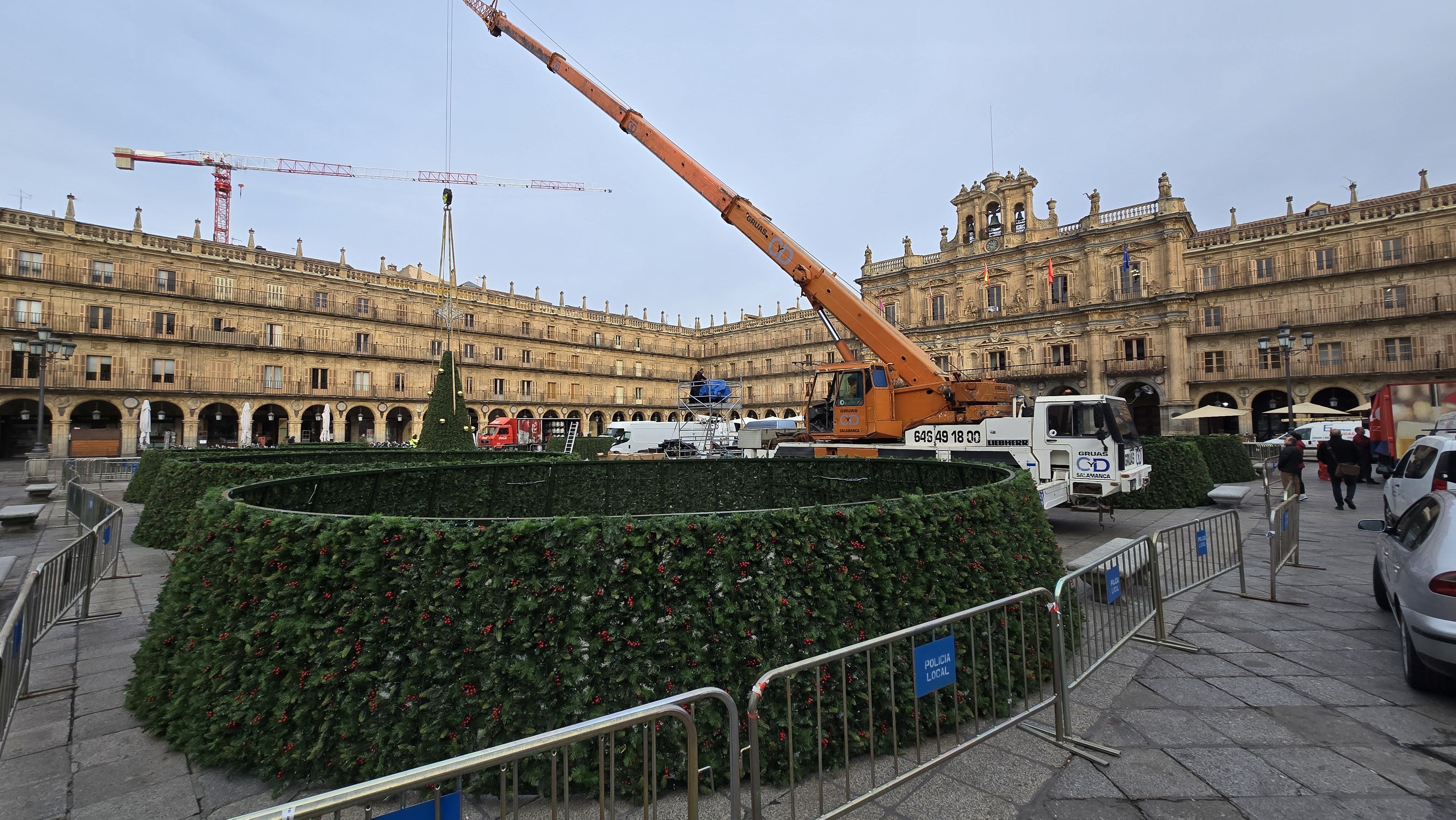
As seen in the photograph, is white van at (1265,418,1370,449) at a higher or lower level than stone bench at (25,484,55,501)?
higher

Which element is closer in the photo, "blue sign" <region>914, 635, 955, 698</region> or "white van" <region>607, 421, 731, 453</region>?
"blue sign" <region>914, 635, 955, 698</region>

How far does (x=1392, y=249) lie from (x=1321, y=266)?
93.5 inches

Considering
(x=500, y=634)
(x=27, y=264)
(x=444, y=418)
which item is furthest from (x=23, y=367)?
(x=500, y=634)

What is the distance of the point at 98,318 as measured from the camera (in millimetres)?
30609

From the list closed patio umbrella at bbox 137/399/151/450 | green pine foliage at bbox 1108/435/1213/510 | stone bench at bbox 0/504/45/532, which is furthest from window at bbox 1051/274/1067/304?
closed patio umbrella at bbox 137/399/151/450

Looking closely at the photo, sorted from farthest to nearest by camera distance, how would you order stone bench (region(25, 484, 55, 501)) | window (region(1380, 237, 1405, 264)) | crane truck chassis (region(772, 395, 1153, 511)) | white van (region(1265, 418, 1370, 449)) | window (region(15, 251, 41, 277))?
1. window (region(15, 251, 41, 277))
2. window (region(1380, 237, 1405, 264))
3. white van (region(1265, 418, 1370, 449))
4. stone bench (region(25, 484, 55, 501))
5. crane truck chassis (region(772, 395, 1153, 511))

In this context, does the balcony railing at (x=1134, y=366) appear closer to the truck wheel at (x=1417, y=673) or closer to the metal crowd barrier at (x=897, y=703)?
the truck wheel at (x=1417, y=673)

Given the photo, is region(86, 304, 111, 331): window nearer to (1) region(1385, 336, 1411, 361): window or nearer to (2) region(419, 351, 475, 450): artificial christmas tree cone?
(2) region(419, 351, 475, 450): artificial christmas tree cone

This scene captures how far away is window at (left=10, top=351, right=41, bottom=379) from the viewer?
28.0 metres

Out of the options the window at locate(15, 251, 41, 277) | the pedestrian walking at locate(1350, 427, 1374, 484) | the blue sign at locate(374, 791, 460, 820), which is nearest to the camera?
the blue sign at locate(374, 791, 460, 820)

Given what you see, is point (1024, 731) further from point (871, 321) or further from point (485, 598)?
point (871, 321)

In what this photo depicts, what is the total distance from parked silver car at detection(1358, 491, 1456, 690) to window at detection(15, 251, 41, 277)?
47.2 m

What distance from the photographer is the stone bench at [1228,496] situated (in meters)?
10.8

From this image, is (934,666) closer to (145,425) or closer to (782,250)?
(782,250)
